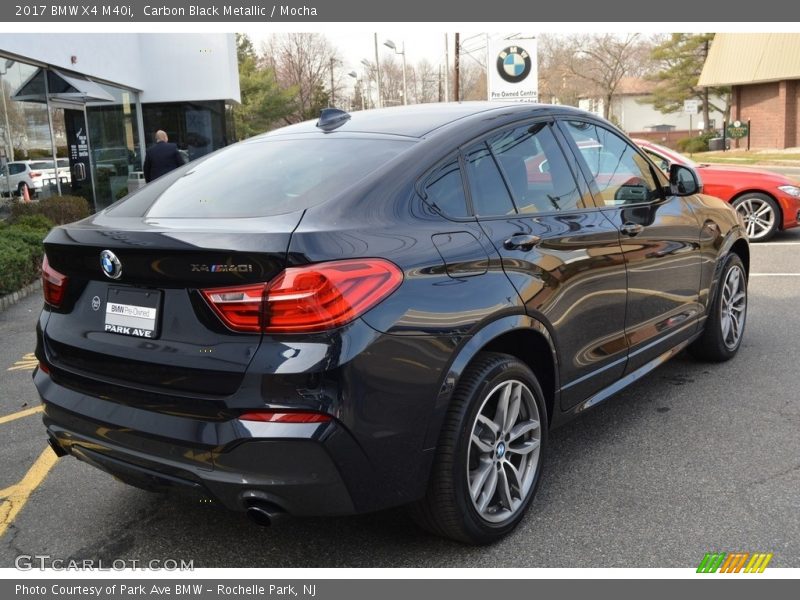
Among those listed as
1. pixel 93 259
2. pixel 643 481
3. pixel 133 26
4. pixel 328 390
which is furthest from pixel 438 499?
pixel 133 26

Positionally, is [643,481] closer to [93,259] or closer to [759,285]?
[93,259]

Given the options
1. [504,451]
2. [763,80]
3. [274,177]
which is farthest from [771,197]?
[763,80]

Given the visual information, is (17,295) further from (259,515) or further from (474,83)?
(474,83)

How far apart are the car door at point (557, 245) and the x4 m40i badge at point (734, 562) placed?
3.00 ft

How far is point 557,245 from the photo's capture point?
11.6 ft

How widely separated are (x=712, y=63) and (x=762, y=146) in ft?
22.0

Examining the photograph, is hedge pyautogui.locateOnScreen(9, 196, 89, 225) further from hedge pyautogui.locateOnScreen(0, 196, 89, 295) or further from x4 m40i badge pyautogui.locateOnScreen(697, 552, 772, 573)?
x4 m40i badge pyautogui.locateOnScreen(697, 552, 772, 573)

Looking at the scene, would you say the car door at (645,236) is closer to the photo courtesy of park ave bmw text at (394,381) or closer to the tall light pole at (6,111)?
the photo courtesy of park ave bmw text at (394,381)

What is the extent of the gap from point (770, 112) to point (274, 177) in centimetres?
4388

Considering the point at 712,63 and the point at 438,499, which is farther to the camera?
the point at 712,63

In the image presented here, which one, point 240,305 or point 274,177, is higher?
point 274,177

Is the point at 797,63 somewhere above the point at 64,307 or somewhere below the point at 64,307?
above

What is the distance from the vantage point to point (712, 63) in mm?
45562

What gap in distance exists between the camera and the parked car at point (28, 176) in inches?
560
